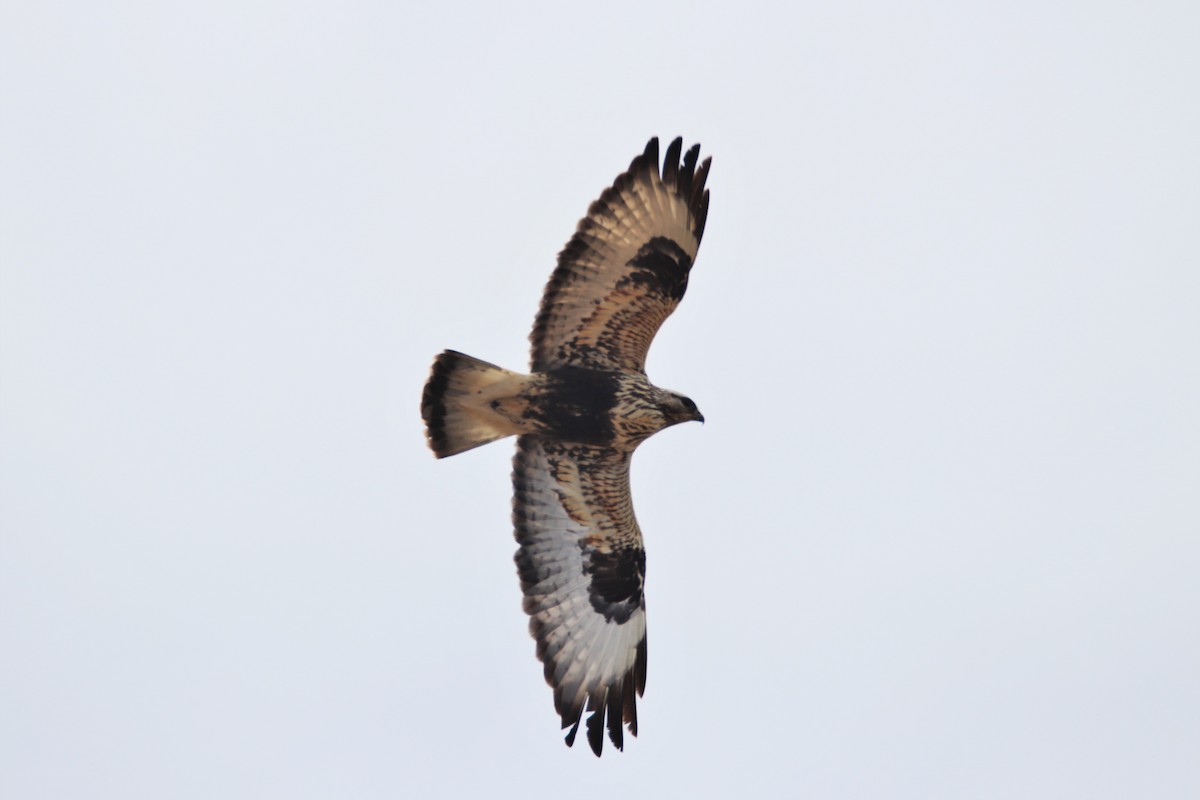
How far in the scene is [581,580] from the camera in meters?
13.7

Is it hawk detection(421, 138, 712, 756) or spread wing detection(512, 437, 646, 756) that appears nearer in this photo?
hawk detection(421, 138, 712, 756)

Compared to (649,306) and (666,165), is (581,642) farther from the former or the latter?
(666,165)

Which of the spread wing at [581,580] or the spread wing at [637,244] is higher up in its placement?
the spread wing at [637,244]

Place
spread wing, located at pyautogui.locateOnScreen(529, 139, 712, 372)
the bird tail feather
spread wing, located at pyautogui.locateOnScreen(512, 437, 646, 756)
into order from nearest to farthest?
1. spread wing, located at pyautogui.locateOnScreen(529, 139, 712, 372)
2. the bird tail feather
3. spread wing, located at pyautogui.locateOnScreen(512, 437, 646, 756)

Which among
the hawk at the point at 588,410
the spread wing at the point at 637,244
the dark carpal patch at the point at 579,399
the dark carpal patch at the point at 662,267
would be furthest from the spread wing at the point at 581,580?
the dark carpal patch at the point at 662,267

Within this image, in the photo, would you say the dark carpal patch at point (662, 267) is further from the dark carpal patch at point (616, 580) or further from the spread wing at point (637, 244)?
the dark carpal patch at point (616, 580)

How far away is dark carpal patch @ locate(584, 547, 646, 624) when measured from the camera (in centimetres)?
1370

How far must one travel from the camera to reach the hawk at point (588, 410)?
1285cm

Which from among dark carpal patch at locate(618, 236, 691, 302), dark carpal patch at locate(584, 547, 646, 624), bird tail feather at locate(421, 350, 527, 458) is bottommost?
dark carpal patch at locate(584, 547, 646, 624)

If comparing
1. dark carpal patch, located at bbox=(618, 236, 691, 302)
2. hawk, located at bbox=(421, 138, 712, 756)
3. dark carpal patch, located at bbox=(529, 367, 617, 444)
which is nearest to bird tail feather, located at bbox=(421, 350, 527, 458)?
hawk, located at bbox=(421, 138, 712, 756)

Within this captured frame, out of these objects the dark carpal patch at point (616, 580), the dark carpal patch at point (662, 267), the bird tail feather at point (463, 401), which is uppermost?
the dark carpal patch at point (662, 267)

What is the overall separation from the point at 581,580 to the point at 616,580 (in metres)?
0.28

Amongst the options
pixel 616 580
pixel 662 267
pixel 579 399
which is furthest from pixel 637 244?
pixel 616 580

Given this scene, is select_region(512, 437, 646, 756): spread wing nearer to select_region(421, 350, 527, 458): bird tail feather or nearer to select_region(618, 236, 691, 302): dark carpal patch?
select_region(421, 350, 527, 458): bird tail feather
